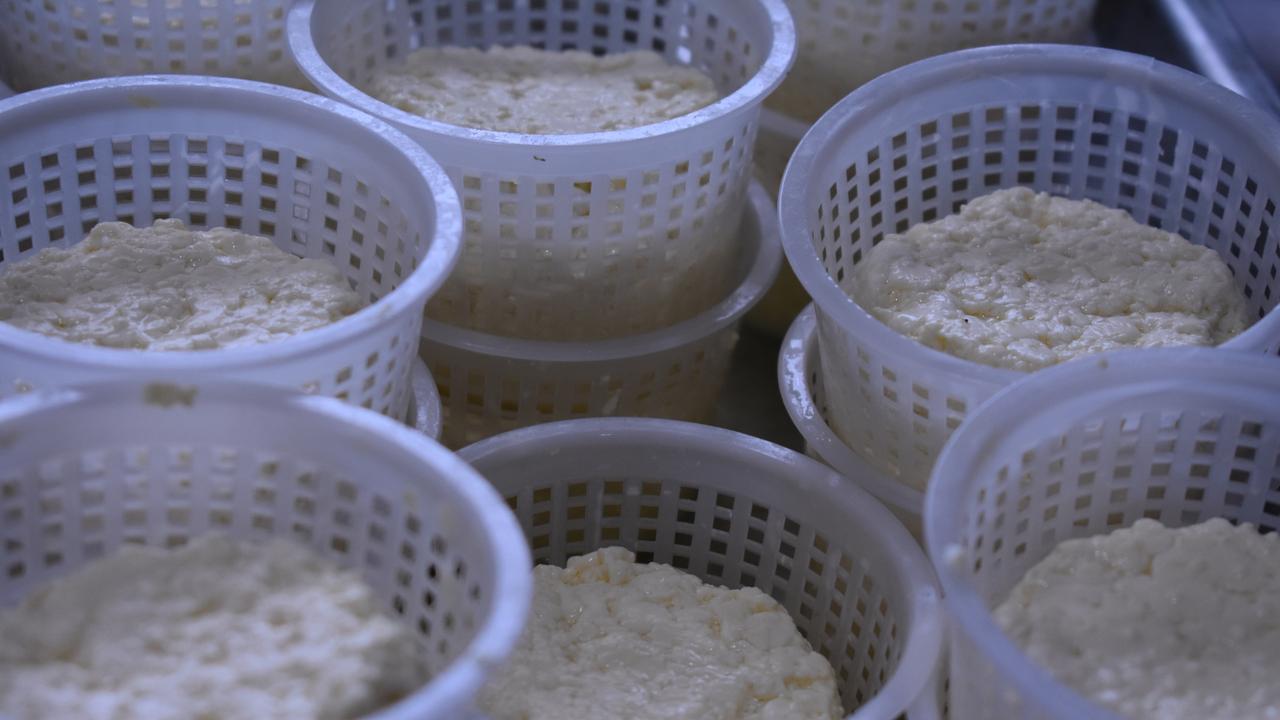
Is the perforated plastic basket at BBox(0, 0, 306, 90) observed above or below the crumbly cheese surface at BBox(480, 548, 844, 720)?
above

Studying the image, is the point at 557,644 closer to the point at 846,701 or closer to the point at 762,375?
the point at 846,701

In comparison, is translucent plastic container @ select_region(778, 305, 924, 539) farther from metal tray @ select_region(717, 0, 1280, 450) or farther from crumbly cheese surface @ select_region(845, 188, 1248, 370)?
metal tray @ select_region(717, 0, 1280, 450)

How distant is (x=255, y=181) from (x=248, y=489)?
1.75ft

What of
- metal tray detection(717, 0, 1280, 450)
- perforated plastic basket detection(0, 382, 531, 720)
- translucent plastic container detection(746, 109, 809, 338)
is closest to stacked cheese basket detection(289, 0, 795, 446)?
translucent plastic container detection(746, 109, 809, 338)

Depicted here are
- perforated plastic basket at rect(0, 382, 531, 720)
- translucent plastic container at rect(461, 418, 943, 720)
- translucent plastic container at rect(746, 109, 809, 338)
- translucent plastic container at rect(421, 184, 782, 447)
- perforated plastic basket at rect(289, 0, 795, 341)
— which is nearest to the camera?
perforated plastic basket at rect(0, 382, 531, 720)

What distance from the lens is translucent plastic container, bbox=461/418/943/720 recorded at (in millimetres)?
1449

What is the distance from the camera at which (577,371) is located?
1.73 metres

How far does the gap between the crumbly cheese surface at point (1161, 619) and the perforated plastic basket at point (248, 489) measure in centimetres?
51

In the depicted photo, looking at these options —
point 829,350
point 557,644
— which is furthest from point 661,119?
point 557,644

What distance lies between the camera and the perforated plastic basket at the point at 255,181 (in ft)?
4.53

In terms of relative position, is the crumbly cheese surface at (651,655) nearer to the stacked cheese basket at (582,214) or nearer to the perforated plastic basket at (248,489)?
the perforated plastic basket at (248,489)

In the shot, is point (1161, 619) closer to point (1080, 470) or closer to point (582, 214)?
point (1080, 470)

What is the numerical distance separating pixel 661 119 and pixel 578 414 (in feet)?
1.38

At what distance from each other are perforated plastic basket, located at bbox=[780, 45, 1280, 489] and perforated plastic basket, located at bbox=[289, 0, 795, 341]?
0.51 feet
